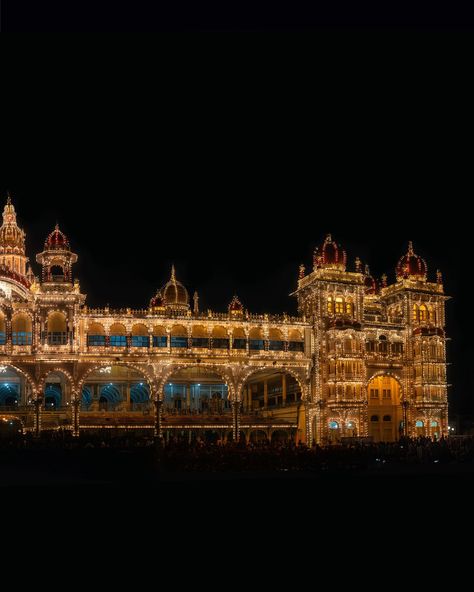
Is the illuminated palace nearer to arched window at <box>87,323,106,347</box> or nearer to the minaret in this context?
arched window at <box>87,323,106,347</box>

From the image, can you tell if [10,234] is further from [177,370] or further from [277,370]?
[277,370]

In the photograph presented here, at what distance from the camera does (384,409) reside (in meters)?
63.7

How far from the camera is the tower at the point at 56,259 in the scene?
54.0 m

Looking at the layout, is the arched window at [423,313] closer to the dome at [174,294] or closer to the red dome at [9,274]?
the dome at [174,294]

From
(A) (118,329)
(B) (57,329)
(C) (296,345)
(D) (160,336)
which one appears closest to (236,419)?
(C) (296,345)

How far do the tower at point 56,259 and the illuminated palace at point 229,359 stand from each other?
0.07m

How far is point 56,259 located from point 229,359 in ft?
46.5

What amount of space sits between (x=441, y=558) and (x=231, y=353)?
42.5m

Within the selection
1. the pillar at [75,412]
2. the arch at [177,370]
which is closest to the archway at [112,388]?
the arch at [177,370]

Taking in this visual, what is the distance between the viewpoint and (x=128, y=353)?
5531 cm

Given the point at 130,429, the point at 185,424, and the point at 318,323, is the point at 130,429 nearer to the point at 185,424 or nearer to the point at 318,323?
the point at 185,424

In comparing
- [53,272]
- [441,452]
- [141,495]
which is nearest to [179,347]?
[53,272]

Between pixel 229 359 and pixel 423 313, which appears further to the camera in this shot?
pixel 423 313

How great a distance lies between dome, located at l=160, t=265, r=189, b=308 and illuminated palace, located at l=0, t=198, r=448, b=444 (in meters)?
0.09
